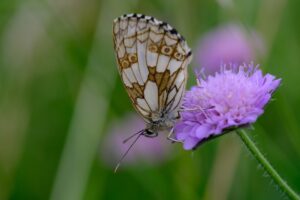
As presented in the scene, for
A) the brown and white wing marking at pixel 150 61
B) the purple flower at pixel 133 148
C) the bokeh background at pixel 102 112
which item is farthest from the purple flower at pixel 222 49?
the brown and white wing marking at pixel 150 61

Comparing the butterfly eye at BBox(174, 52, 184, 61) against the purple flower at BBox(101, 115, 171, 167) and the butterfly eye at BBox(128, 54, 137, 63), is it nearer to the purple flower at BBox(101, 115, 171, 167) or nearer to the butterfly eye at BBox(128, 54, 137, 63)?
the butterfly eye at BBox(128, 54, 137, 63)

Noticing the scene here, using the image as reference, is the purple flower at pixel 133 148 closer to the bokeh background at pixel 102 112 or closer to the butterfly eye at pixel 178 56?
the bokeh background at pixel 102 112

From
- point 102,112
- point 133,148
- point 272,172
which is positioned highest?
point 272,172

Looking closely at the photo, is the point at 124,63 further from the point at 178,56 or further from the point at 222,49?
the point at 222,49

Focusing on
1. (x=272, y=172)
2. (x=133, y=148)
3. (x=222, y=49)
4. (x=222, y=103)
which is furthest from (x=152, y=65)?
(x=222, y=49)

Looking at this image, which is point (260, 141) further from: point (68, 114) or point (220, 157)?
point (68, 114)

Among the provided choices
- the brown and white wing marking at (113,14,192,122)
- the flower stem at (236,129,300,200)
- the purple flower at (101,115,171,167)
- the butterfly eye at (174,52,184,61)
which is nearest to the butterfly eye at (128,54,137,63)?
the brown and white wing marking at (113,14,192,122)
